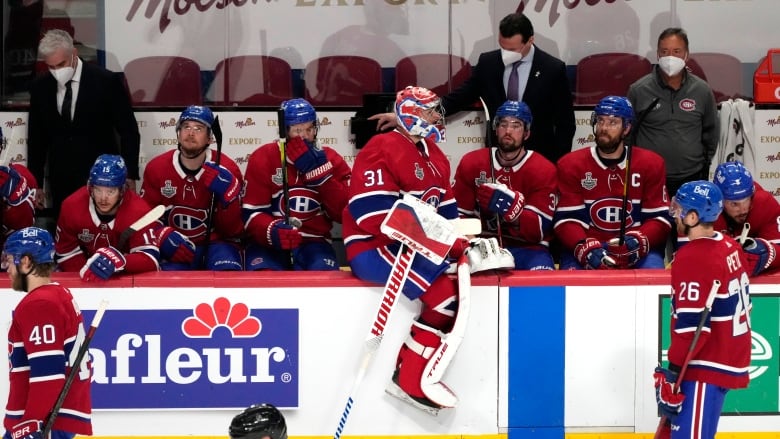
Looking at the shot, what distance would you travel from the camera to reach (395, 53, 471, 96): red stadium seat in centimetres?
764

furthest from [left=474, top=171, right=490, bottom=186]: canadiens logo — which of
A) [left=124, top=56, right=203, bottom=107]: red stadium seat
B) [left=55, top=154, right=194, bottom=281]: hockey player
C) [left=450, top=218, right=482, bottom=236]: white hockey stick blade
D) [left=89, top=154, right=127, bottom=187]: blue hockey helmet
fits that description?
[left=124, top=56, right=203, bottom=107]: red stadium seat

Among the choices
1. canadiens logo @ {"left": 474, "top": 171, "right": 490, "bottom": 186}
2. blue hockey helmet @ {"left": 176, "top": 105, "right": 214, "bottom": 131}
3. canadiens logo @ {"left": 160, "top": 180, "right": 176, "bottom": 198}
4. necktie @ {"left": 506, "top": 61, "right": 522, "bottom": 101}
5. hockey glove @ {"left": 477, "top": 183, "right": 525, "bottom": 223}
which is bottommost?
hockey glove @ {"left": 477, "top": 183, "right": 525, "bottom": 223}

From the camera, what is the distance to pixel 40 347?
4.44m

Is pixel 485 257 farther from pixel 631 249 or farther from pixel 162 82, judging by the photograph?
pixel 162 82

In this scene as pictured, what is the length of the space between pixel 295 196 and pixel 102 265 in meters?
1.26

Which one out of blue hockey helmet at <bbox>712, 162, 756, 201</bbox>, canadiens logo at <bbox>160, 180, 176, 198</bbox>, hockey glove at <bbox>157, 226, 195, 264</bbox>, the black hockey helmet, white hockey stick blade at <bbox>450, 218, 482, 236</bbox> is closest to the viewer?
the black hockey helmet

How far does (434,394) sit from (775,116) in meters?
2.86

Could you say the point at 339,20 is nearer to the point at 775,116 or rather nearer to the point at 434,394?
the point at 775,116

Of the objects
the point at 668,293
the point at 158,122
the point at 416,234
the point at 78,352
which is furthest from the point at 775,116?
the point at 78,352

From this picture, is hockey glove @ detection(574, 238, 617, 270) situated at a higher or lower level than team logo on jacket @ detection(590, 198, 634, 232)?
lower

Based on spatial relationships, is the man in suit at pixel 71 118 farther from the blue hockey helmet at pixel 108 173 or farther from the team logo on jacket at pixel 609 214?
the team logo on jacket at pixel 609 214

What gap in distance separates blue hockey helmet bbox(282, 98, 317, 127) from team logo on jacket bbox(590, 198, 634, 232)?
1.41m

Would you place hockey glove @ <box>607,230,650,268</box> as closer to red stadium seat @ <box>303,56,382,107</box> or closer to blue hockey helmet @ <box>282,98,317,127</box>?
blue hockey helmet @ <box>282,98,317,127</box>

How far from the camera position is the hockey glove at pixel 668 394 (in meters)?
4.83
